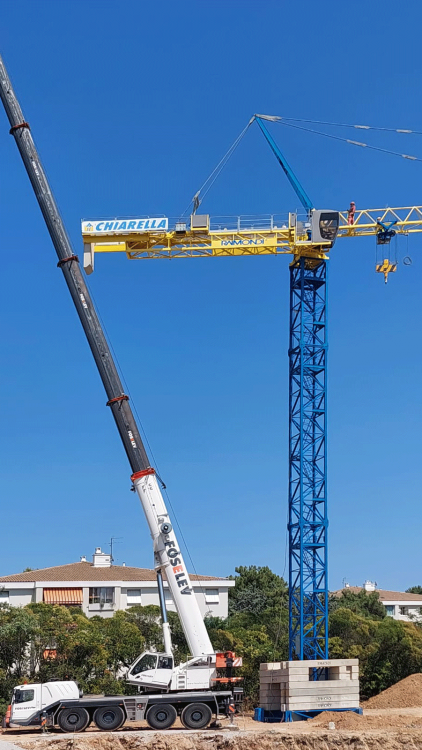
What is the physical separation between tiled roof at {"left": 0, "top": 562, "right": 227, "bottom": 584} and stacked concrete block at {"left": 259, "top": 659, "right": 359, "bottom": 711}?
30.0 meters

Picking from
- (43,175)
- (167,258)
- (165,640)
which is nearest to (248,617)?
(167,258)

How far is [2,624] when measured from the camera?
1735 inches

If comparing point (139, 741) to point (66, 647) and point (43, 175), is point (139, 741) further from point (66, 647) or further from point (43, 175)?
point (43, 175)

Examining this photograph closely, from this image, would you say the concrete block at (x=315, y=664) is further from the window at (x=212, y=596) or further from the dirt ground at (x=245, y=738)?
the window at (x=212, y=596)

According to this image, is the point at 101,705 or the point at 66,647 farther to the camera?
the point at 66,647

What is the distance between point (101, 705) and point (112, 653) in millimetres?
16122

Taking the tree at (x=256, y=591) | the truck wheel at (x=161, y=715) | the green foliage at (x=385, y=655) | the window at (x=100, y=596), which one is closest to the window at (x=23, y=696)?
the truck wheel at (x=161, y=715)

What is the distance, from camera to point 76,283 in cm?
3350

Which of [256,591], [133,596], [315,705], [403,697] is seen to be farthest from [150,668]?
[256,591]

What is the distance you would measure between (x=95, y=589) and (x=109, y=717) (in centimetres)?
3841

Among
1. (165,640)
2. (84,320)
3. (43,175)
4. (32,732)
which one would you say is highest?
(43,175)

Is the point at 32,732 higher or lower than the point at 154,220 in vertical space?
lower

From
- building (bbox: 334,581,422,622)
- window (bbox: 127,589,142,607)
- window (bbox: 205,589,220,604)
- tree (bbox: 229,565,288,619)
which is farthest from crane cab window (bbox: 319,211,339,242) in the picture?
building (bbox: 334,581,422,622)

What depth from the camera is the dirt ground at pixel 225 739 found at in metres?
27.0
